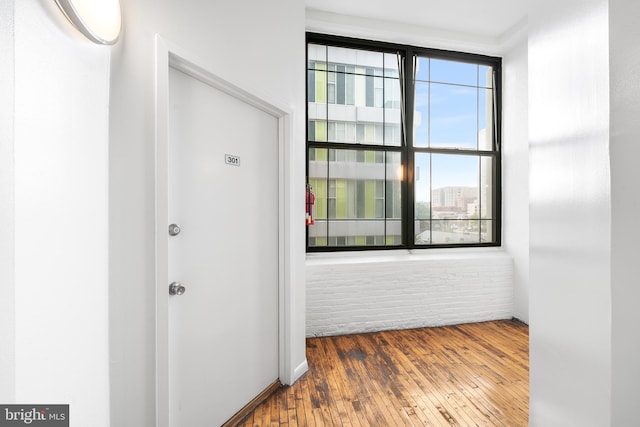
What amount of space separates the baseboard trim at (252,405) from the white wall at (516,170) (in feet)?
9.14

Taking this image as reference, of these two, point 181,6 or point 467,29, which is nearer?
point 181,6

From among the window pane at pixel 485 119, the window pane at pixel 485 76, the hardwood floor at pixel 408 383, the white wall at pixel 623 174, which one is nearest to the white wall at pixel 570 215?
the white wall at pixel 623 174

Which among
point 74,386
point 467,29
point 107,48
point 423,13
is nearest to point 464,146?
point 467,29

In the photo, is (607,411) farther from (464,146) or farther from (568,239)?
(464,146)

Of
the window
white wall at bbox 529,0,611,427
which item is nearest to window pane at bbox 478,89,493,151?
the window

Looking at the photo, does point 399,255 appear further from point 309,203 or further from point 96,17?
point 96,17

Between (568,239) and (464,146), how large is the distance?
2711 mm

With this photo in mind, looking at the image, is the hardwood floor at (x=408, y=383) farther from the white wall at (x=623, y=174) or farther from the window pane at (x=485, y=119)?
the window pane at (x=485, y=119)

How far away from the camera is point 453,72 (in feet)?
11.0

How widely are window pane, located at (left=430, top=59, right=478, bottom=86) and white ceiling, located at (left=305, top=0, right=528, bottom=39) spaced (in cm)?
35

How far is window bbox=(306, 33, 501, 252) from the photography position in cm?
303

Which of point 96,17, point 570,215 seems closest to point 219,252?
point 96,17

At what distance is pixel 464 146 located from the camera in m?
3.38

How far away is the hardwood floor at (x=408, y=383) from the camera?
1.68 meters
